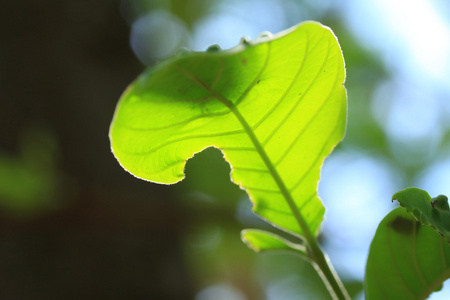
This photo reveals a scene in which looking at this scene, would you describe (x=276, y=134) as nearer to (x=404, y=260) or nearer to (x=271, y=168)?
(x=271, y=168)

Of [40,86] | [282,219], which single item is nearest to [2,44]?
[40,86]

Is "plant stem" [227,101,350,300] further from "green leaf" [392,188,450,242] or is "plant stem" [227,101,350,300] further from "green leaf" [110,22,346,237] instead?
"green leaf" [392,188,450,242]

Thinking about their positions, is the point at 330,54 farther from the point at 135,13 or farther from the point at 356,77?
the point at 356,77

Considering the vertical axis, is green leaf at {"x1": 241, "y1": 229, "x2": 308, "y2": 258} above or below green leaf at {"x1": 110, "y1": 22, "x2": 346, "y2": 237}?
below

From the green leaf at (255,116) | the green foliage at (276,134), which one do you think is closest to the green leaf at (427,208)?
the green foliage at (276,134)

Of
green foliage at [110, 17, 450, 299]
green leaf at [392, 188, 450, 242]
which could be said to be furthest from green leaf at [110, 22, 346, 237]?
green leaf at [392, 188, 450, 242]

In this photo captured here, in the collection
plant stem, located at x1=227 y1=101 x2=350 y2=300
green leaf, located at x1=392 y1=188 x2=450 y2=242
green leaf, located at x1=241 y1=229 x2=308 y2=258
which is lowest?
green leaf, located at x1=241 y1=229 x2=308 y2=258

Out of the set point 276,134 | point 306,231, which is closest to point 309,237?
point 306,231
